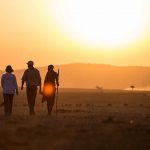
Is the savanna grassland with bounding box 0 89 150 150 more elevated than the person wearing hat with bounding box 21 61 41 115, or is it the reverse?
the person wearing hat with bounding box 21 61 41 115

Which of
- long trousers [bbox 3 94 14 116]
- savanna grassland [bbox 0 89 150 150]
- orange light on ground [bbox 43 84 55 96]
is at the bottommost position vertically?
savanna grassland [bbox 0 89 150 150]

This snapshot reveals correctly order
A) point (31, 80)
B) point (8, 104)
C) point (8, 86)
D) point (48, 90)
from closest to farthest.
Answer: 1. point (8, 104)
2. point (8, 86)
3. point (31, 80)
4. point (48, 90)

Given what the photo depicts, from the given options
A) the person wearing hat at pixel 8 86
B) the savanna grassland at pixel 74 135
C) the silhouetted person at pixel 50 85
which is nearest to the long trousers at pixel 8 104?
the person wearing hat at pixel 8 86

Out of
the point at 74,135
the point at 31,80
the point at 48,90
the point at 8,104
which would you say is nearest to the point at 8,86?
the point at 8,104

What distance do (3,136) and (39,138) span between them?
1022 millimetres

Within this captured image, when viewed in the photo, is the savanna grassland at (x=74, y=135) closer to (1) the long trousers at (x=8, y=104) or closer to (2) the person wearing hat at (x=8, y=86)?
(1) the long trousers at (x=8, y=104)

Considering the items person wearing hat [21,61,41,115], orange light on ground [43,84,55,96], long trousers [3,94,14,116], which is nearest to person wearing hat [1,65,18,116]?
long trousers [3,94,14,116]

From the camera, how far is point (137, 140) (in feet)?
54.2

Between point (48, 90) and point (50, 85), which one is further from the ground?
point (50, 85)

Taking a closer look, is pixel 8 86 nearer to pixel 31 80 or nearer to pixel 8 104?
pixel 8 104

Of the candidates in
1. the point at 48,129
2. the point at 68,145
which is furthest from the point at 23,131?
the point at 68,145

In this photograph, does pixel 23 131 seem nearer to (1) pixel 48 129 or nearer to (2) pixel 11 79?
(1) pixel 48 129

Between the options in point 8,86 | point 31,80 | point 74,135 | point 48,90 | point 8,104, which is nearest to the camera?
point 74,135

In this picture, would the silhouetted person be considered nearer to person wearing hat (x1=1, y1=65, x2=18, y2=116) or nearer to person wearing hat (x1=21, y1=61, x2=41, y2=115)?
person wearing hat (x1=21, y1=61, x2=41, y2=115)
